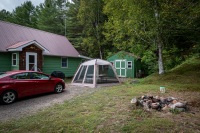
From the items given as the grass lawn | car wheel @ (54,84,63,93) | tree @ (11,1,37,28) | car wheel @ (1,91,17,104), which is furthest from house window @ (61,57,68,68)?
tree @ (11,1,37,28)

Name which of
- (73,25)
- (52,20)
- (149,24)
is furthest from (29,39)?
(52,20)

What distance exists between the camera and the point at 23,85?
21.8 feet

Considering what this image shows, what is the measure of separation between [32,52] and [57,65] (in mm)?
3307

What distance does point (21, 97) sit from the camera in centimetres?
670

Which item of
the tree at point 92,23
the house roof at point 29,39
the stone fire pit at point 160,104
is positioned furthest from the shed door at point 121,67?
the stone fire pit at point 160,104

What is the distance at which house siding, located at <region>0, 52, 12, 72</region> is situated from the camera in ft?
37.7

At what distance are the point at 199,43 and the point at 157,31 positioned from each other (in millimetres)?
3339

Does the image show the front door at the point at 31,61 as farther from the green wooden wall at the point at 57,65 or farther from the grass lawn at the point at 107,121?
the grass lawn at the point at 107,121

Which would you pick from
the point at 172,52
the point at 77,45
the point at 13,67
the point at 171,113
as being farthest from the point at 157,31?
the point at 77,45

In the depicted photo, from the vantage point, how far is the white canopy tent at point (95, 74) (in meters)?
10.2

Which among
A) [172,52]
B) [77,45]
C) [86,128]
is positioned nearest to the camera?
[86,128]

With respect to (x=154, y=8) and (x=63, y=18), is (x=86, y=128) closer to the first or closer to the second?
(x=154, y=8)

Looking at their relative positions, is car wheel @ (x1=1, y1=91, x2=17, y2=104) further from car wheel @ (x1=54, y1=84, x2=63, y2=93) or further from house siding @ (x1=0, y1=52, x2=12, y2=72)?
house siding @ (x1=0, y1=52, x2=12, y2=72)

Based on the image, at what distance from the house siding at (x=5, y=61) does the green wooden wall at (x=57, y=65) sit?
2.85 meters
